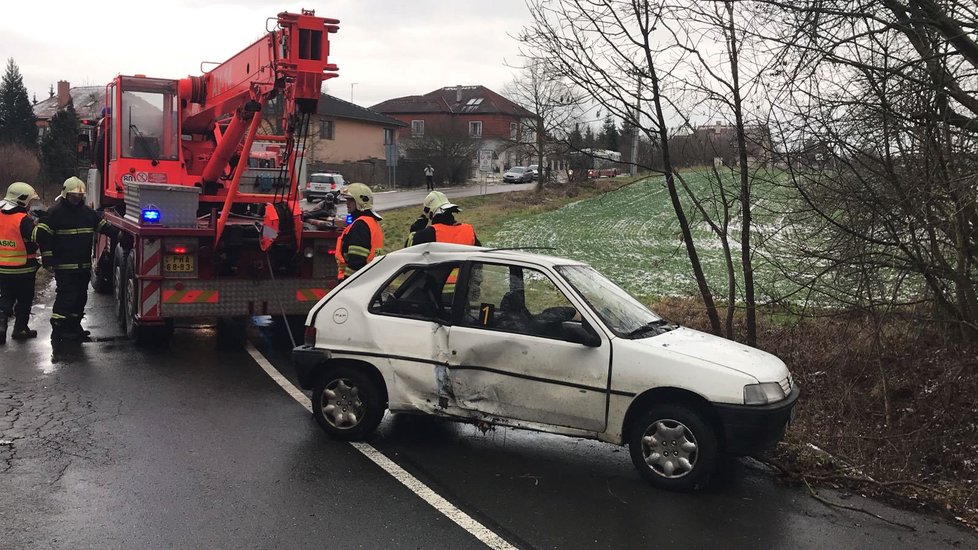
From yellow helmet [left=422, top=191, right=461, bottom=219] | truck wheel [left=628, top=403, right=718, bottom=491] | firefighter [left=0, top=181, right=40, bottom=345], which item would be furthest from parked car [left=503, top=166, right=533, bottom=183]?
truck wheel [left=628, top=403, right=718, bottom=491]

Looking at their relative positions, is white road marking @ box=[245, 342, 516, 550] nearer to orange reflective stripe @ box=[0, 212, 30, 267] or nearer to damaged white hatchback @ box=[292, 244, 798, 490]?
damaged white hatchback @ box=[292, 244, 798, 490]

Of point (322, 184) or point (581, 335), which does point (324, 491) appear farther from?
point (322, 184)

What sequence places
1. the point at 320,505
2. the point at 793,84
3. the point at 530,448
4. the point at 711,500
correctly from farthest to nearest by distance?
1. the point at 793,84
2. the point at 530,448
3. the point at 711,500
4. the point at 320,505

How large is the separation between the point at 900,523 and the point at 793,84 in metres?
3.75

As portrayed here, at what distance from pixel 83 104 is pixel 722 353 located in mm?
38853

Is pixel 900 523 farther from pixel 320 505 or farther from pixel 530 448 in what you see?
pixel 320 505

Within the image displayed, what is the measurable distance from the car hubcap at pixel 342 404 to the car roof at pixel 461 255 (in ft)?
3.50

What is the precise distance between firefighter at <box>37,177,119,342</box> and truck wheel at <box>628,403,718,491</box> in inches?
303

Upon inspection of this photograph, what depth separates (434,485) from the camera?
5492mm

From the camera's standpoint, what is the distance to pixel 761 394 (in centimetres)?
539

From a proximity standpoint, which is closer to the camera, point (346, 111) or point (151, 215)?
point (151, 215)

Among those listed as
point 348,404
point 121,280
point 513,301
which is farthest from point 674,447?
point 121,280

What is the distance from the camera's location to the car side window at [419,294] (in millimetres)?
6340

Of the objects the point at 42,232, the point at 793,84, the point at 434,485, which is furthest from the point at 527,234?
the point at 434,485
